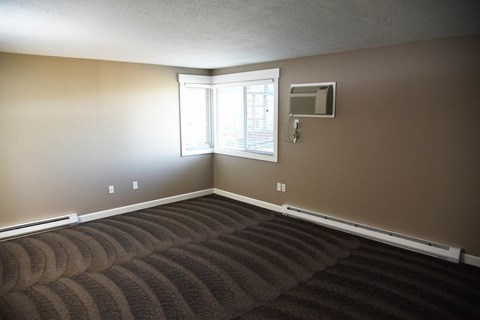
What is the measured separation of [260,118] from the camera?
518 cm

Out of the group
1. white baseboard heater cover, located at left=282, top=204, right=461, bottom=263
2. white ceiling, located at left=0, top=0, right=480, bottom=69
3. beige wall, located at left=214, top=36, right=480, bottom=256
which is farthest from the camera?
white baseboard heater cover, located at left=282, top=204, right=461, bottom=263

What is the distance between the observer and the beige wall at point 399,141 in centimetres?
327

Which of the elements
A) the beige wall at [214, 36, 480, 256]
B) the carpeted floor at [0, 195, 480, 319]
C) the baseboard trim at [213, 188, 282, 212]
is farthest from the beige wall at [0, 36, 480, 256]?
A: the carpeted floor at [0, 195, 480, 319]

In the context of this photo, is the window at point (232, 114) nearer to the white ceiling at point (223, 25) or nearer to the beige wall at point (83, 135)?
the beige wall at point (83, 135)

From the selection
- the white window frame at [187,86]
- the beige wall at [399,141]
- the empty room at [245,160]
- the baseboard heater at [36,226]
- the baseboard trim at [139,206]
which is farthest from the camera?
the white window frame at [187,86]

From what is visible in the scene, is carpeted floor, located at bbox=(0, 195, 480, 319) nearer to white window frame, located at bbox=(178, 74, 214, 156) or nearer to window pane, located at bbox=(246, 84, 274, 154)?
window pane, located at bbox=(246, 84, 274, 154)

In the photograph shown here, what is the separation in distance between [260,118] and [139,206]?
2.28m

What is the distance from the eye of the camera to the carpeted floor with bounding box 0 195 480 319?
2.69 metres

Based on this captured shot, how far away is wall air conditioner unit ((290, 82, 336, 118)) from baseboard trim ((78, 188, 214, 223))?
2.26m

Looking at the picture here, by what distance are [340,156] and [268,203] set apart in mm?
1449

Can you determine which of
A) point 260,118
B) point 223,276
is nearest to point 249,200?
point 260,118

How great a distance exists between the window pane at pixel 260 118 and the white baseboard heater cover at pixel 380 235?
1.02 meters

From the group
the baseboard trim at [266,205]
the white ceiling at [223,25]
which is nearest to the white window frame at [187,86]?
the baseboard trim at [266,205]

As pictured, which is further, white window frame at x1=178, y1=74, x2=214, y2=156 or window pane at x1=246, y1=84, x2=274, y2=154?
white window frame at x1=178, y1=74, x2=214, y2=156
